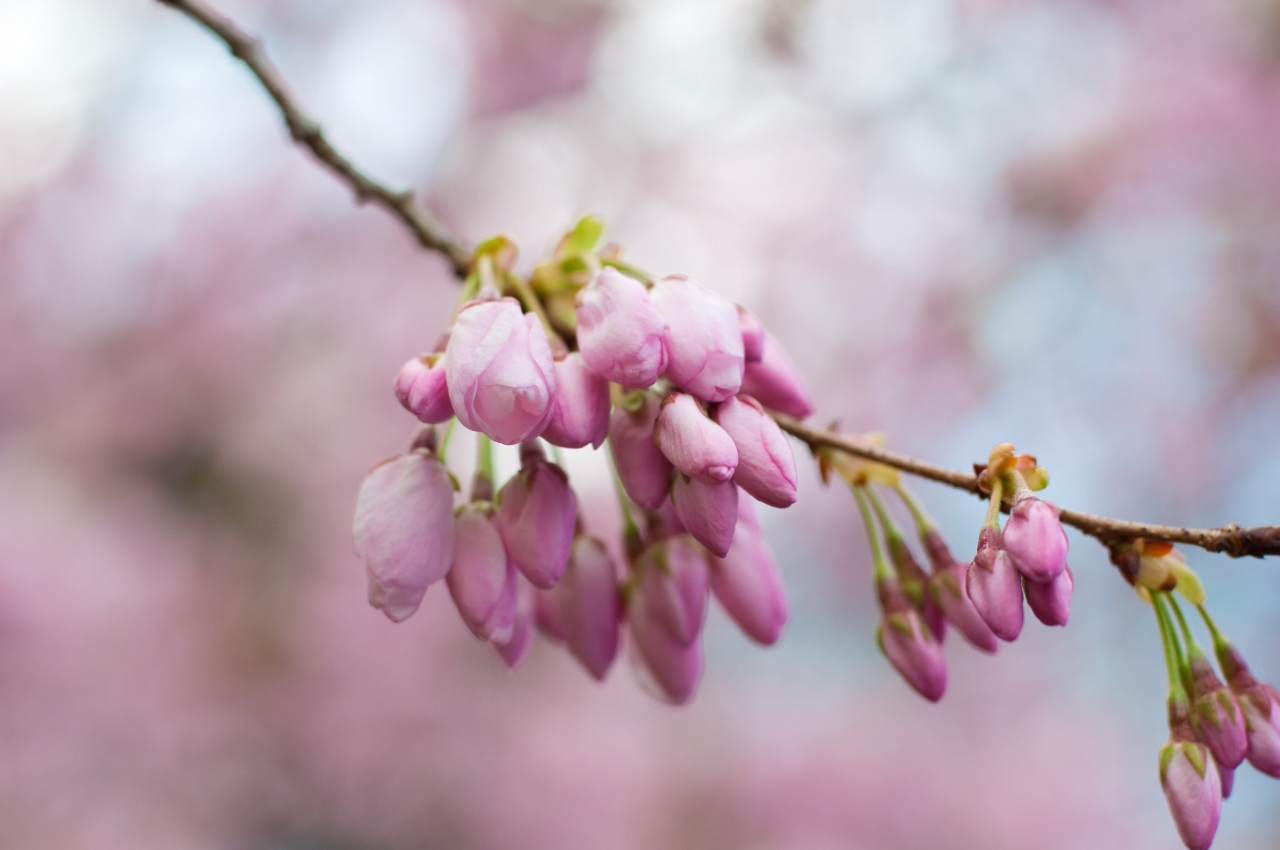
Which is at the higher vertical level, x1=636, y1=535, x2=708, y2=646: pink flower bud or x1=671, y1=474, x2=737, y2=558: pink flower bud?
x1=636, y1=535, x2=708, y2=646: pink flower bud

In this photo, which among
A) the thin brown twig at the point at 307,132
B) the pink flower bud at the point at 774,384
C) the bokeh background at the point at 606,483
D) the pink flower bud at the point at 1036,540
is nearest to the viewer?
the pink flower bud at the point at 1036,540

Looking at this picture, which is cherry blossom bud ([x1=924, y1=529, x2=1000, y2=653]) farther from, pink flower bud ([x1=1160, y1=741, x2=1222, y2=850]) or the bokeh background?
the bokeh background

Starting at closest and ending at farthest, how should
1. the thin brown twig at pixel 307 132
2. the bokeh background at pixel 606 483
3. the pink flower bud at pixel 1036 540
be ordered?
the pink flower bud at pixel 1036 540
the thin brown twig at pixel 307 132
the bokeh background at pixel 606 483

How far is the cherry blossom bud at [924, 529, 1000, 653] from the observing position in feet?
1.34

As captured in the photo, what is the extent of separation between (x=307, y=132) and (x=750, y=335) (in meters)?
0.36

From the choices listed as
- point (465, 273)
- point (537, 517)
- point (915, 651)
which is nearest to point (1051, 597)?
point (915, 651)

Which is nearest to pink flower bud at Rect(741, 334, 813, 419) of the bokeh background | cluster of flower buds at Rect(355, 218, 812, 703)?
cluster of flower buds at Rect(355, 218, 812, 703)

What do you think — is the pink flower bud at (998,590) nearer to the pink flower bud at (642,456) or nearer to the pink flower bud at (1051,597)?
the pink flower bud at (1051,597)

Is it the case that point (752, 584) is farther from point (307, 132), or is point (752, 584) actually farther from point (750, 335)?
point (307, 132)

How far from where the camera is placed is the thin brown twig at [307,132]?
54 centimetres

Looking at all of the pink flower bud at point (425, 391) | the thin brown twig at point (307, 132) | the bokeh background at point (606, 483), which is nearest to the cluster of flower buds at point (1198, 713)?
the pink flower bud at point (425, 391)

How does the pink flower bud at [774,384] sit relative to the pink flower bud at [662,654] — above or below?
above

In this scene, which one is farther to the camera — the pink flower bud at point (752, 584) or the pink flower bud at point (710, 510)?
the pink flower bud at point (752, 584)

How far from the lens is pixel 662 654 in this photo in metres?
0.48
